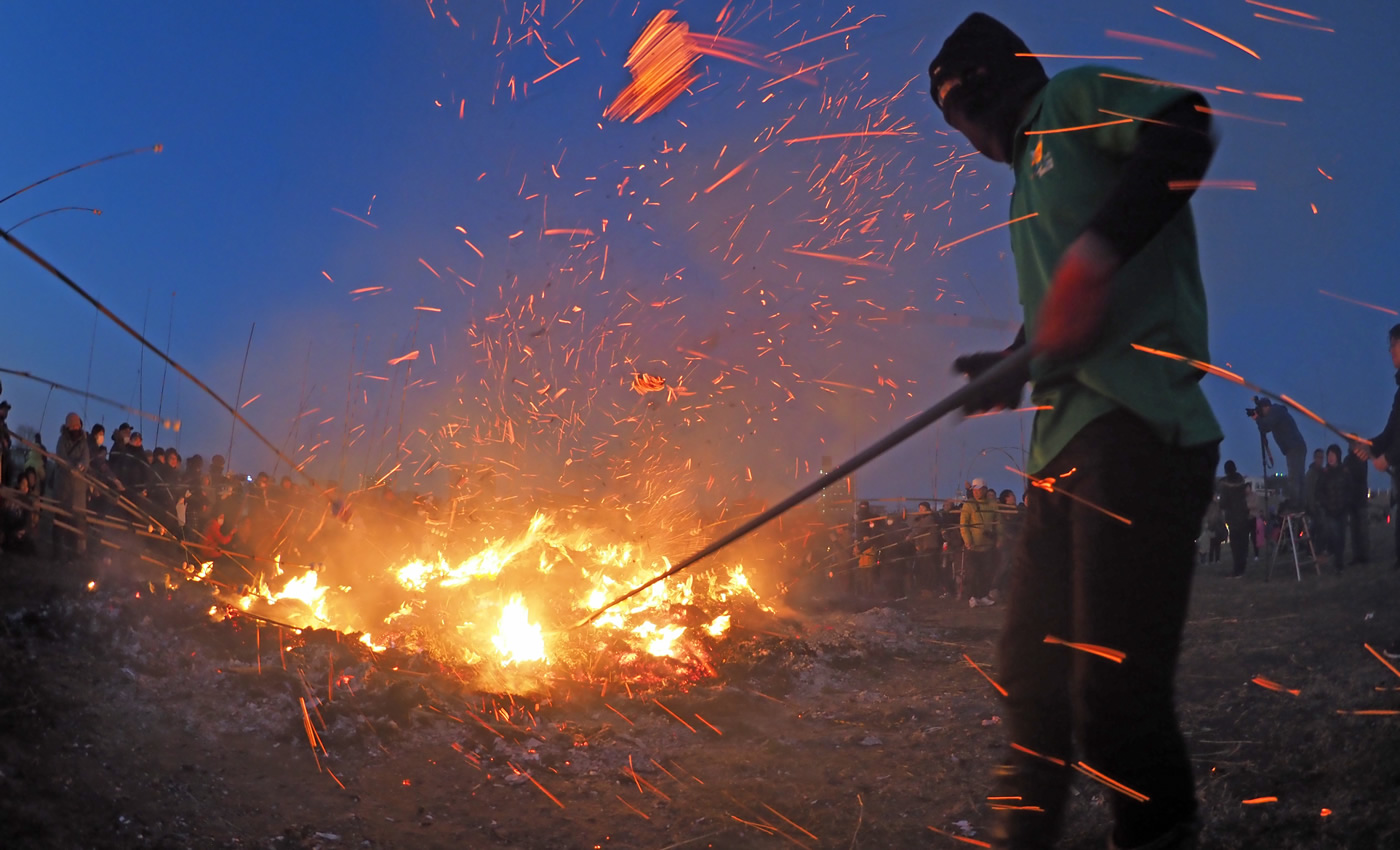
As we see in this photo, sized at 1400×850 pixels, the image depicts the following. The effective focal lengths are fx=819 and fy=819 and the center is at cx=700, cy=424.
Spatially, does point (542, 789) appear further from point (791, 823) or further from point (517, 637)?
point (517, 637)

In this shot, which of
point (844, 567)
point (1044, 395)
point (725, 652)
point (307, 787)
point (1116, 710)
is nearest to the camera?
point (1116, 710)

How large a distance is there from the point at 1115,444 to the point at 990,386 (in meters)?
0.30

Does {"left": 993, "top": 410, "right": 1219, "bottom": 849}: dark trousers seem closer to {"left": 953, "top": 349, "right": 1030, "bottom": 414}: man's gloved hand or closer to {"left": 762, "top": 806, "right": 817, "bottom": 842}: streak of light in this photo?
{"left": 953, "top": 349, "right": 1030, "bottom": 414}: man's gloved hand

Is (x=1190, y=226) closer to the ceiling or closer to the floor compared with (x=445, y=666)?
closer to the ceiling

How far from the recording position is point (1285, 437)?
11594 millimetres

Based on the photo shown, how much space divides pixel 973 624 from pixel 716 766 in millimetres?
6332

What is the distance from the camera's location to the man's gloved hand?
2002 mm

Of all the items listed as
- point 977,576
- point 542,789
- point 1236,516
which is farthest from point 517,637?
point 1236,516

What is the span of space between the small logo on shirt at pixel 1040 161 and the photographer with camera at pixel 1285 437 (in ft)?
36.9

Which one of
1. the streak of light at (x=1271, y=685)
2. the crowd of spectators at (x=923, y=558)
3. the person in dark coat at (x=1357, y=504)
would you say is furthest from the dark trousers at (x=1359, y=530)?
the streak of light at (x=1271, y=685)

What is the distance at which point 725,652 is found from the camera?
7789mm

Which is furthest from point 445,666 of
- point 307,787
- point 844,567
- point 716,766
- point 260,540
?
point 844,567

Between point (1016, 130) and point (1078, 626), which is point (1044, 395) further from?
point (1016, 130)

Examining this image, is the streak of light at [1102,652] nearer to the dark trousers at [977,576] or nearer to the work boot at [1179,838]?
the work boot at [1179,838]
